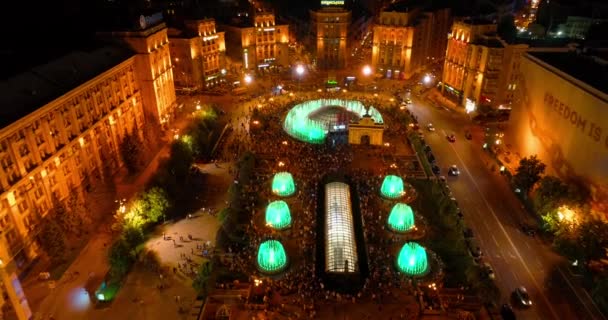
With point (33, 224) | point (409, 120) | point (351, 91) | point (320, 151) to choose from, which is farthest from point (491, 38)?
point (33, 224)

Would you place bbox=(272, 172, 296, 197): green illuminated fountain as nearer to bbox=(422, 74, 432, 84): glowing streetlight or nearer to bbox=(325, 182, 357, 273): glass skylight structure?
bbox=(325, 182, 357, 273): glass skylight structure

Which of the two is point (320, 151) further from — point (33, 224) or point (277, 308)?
point (33, 224)

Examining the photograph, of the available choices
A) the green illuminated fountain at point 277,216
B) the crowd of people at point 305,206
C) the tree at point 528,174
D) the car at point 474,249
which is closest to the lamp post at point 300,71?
the crowd of people at point 305,206

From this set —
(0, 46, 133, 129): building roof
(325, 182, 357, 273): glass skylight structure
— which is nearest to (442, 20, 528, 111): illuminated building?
(325, 182, 357, 273): glass skylight structure

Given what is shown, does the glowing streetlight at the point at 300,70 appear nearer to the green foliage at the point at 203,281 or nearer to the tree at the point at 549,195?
the tree at the point at 549,195

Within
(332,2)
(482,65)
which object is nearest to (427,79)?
(482,65)

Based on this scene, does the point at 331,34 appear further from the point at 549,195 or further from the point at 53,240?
the point at 53,240
